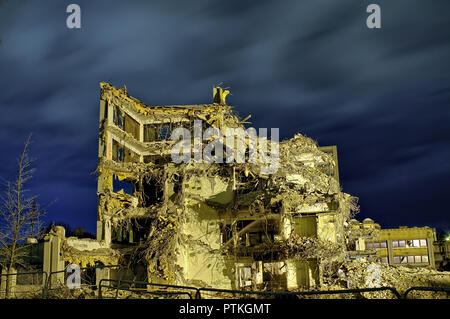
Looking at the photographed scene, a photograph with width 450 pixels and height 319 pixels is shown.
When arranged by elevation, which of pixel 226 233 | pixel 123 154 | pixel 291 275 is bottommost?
pixel 291 275

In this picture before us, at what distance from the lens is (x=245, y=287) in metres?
29.5

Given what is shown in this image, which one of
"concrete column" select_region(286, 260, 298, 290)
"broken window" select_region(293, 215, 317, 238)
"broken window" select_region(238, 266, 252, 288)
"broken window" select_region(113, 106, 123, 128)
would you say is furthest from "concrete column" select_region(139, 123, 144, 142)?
"concrete column" select_region(286, 260, 298, 290)

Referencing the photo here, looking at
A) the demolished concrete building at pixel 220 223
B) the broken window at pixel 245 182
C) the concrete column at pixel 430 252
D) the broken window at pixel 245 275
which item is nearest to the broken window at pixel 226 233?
the demolished concrete building at pixel 220 223

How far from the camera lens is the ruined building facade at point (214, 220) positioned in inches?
1117

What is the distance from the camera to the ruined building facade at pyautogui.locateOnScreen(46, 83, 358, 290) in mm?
28375

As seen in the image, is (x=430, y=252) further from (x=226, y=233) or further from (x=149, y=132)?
(x=149, y=132)

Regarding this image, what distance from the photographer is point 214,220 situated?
30.3 m

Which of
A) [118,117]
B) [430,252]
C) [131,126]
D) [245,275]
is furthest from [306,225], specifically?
[430,252]

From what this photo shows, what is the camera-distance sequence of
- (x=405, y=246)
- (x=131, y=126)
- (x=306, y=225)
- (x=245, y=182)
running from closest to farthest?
(x=245, y=182) → (x=306, y=225) → (x=131, y=126) → (x=405, y=246)

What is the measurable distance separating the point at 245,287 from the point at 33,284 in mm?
12623

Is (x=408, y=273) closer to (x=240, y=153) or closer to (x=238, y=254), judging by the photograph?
(x=238, y=254)

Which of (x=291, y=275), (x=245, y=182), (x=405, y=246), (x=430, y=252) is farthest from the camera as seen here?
(x=405, y=246)
